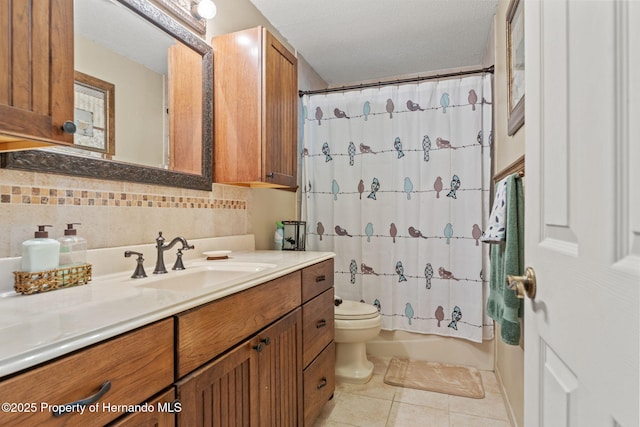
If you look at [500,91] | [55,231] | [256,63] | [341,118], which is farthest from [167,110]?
[500,91]

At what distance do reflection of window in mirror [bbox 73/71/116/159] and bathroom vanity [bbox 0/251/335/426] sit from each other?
19.1 inches

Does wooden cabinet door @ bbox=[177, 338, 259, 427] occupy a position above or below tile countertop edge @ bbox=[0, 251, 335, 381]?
below

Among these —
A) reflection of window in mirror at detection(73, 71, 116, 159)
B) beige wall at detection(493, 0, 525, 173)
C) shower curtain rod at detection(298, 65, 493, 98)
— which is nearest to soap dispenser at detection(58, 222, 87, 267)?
reflection of window in mirror at detection(73, 71, 116, 159)

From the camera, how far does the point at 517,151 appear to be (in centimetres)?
166

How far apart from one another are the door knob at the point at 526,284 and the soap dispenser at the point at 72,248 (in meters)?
1.28

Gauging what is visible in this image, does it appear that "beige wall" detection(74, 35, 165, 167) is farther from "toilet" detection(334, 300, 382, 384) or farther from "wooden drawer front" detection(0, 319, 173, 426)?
"toilet" detection(334, 300, 382, 384)

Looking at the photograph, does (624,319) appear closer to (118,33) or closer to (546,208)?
(546,208)

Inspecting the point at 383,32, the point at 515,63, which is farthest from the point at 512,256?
the point at 383,32


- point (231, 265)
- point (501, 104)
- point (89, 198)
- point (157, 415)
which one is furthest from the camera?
point (501, 104)

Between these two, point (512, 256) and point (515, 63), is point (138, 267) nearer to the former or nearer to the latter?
point (512, 256)

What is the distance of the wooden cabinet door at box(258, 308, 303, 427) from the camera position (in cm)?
125

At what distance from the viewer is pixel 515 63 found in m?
1.73

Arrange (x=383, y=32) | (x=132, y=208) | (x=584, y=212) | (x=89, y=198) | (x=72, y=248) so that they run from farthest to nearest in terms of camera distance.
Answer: (x=383, y=32), (x=132, y=208), (x=89, y=198), (x=72, y=248), (x=584, y=212)

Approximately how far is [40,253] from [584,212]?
4.28 feet
